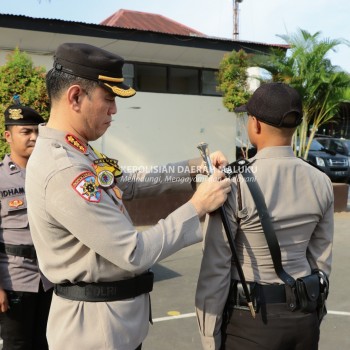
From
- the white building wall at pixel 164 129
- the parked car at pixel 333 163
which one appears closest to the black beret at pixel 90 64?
the white building wall at pixel 164 129

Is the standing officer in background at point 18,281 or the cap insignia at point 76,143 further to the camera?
the standing officer in background at point 18,281

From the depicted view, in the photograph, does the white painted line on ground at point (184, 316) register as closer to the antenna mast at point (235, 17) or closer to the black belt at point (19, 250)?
the black belt at point (19, 250)

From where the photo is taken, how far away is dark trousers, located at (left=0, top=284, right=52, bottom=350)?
2373 mm

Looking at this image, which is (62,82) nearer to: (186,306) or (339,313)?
(186,306)

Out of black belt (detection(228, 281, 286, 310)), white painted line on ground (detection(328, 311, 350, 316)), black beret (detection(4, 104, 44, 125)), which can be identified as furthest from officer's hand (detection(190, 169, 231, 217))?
white painted line on ground (detection(328, 311, 350, 316))

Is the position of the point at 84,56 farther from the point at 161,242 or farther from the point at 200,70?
the point at 200,70

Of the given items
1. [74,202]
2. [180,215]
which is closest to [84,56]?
[74,202]

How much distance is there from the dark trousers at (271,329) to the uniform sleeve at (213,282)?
0.08 metres

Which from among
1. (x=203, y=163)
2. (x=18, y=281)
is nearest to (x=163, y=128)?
(x=18, y=281)

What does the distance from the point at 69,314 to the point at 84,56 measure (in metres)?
0.91

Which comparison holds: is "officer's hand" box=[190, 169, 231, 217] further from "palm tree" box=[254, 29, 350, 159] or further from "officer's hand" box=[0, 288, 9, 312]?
"palm tree" box=[254, 29, 350, 159]

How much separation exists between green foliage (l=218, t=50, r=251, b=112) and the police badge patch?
852cm

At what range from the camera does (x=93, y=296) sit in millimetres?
1505

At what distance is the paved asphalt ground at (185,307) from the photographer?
3447 millimetres
